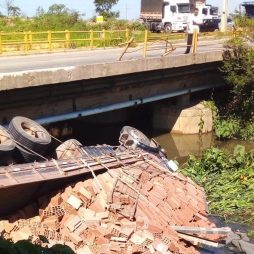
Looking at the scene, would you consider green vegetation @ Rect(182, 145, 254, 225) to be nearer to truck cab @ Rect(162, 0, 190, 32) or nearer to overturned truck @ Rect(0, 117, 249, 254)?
overturned truck @ Rect(0, 117, 249, 254)

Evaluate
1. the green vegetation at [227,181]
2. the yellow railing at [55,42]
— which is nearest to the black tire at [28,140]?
the green vegetation at [227,181]

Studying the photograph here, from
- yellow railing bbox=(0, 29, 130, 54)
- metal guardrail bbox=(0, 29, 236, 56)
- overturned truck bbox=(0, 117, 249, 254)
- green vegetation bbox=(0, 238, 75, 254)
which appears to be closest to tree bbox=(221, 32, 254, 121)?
metal guardrail bbox=(0, 29, 236, 56)

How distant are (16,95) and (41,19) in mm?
31558

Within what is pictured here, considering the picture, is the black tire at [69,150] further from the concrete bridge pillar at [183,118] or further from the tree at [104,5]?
the tree at [104,5]

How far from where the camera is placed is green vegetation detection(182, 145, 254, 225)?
1086 centimetres

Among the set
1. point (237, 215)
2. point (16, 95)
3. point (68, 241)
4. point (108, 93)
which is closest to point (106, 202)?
point (68, 241)

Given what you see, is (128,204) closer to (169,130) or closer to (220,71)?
(169,130)

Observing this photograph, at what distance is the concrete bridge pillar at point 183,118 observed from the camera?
815 inches

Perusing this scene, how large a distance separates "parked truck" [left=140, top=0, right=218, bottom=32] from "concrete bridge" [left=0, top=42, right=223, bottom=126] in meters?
22.1

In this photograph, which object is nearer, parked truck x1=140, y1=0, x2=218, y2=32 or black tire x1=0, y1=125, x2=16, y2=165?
black tire x1=0, y1=125, x2=16, y2=165

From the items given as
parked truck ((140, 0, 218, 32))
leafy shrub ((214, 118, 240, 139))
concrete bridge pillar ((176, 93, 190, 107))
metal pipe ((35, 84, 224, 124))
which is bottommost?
leafy shrub ((214, 118, 240, 139))

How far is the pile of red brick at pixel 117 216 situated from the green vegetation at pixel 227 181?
0.90 meters

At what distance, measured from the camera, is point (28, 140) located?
1073 centimetres

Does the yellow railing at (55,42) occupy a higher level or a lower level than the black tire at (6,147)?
higher
